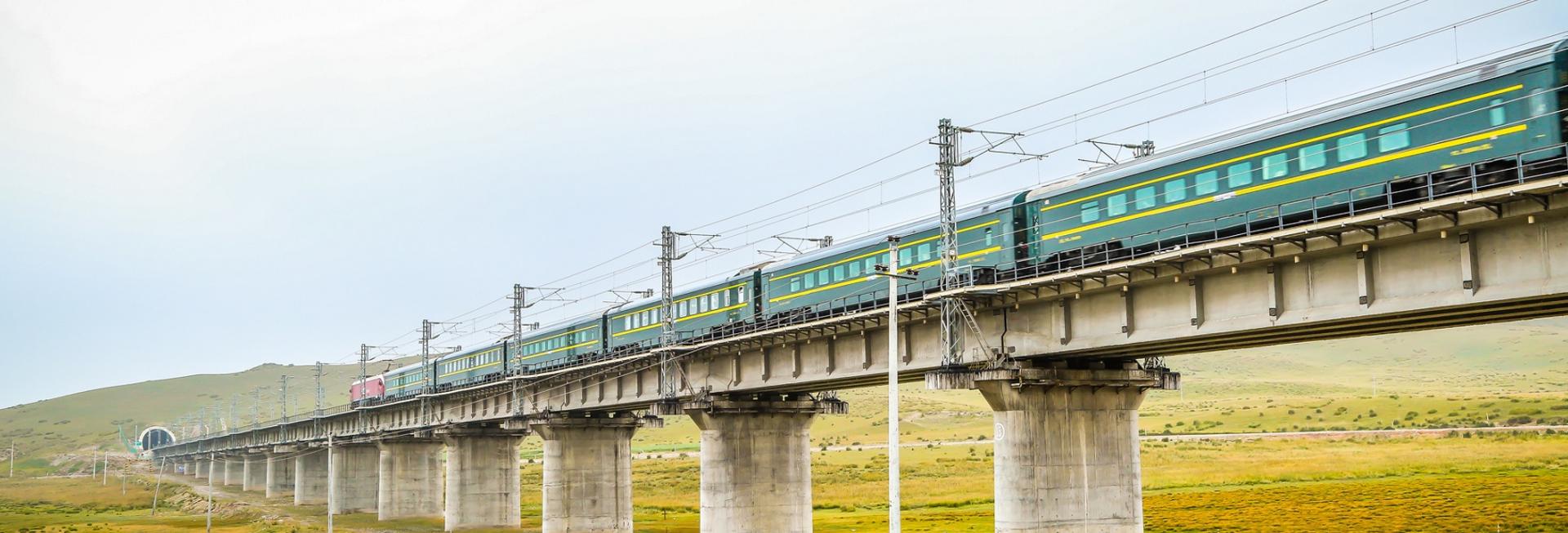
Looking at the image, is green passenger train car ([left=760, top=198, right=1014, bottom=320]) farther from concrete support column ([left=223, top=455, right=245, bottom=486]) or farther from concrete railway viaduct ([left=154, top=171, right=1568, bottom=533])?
concrete support column ([left=223, top=455, right=245, bottom=486])

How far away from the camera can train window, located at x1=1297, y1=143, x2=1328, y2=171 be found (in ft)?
98.3

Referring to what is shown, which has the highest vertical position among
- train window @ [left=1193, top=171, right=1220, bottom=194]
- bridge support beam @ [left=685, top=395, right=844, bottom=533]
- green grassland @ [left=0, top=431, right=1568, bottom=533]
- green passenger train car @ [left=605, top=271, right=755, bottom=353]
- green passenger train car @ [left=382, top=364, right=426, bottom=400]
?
train window @ [left=1193, top=171, right=1220, bottom=194]

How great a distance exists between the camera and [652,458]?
477ft

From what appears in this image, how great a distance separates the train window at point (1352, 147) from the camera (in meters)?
29.1

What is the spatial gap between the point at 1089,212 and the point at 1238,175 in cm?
553

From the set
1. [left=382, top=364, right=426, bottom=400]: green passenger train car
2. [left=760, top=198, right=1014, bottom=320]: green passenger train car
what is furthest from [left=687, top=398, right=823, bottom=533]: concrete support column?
[left=382, top=364, right=426, bottom=400]: green passenger train car

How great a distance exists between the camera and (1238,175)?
105 feet

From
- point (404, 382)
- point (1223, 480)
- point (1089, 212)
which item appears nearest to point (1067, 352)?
point (1089, 212)

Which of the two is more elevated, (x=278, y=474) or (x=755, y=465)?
(x=755, y=465)

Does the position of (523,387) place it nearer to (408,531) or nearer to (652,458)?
(408,531)

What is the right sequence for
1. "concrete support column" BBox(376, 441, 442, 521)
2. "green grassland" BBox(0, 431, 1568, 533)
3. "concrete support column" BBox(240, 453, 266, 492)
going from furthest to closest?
"concrete support column" BBox(240, 453, 266, 492)
"concrete support column" BBox(376, 441, 442, 521)
"green grassland" BBox(0, 431, 1568, 533)

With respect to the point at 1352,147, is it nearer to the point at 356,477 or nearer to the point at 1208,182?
the point at 1208,182

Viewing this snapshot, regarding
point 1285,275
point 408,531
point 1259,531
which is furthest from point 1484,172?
point 408,531

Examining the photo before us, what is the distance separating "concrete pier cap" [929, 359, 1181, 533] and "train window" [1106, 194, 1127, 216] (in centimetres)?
606
